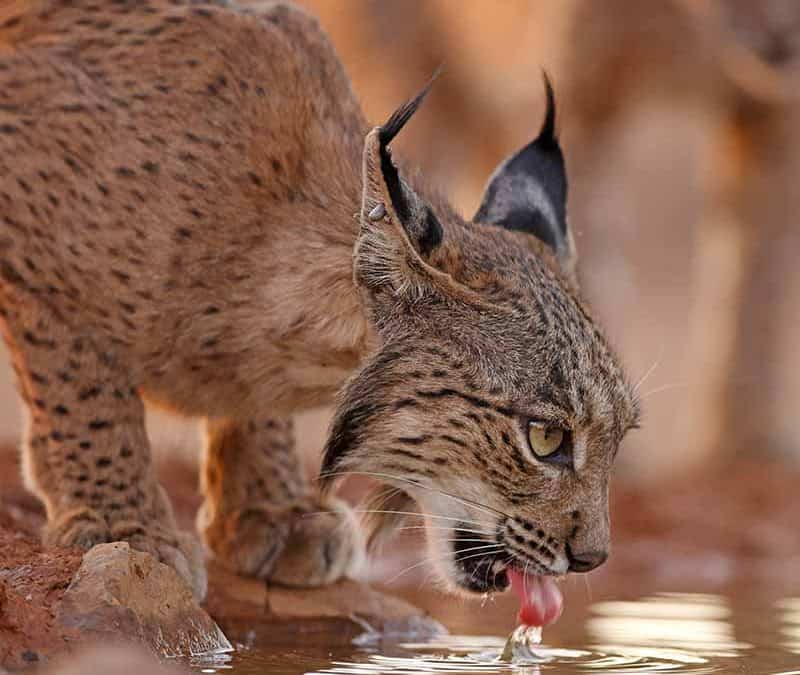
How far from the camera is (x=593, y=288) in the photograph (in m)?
12.8

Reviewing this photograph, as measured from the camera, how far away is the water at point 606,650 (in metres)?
5.05

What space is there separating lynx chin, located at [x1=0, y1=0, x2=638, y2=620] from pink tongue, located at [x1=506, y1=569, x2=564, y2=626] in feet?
0.03

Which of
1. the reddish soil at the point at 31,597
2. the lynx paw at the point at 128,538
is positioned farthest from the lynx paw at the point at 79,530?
the reddish soil at the point at 31,597

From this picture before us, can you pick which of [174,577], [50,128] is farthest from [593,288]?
[174,577]

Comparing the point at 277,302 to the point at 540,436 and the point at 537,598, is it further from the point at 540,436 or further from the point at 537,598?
the point at 537,598

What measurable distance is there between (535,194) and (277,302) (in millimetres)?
1122

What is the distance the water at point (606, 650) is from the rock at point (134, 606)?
122 mm

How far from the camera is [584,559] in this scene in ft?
17.6

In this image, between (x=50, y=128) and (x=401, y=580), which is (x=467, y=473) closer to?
(x=50, y=128)

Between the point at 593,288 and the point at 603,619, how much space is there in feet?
20.9

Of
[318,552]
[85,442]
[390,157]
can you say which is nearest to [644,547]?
[318,552]

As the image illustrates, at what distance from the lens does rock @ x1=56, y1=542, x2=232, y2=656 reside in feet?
15.3

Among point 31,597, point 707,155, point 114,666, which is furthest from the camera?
point 707,155

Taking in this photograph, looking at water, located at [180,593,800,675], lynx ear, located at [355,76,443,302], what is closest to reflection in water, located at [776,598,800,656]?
water, located at [180,593,800,675]
